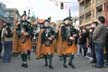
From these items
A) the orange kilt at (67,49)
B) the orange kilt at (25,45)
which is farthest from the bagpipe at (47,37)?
the orange kilt at (25,45)

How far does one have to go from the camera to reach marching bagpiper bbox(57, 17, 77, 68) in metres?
15.7

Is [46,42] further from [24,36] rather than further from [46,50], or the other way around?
[24,36]

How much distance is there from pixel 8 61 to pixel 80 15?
6592 cm

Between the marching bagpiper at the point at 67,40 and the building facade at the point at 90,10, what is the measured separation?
39.7 meters

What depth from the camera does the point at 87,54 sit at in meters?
22.3

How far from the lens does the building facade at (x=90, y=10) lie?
61506 mm

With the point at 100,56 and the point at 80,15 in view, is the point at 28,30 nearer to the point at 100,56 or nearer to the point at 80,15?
the point at 100,56

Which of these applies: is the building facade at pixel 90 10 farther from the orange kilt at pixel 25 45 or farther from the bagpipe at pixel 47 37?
the orange kilt at pixel 25 45

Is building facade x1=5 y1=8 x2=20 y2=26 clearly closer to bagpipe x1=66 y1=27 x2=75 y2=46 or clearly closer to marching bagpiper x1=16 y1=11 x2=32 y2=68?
marching bagpiper x1=16 y1=11 x2=32 y2=68

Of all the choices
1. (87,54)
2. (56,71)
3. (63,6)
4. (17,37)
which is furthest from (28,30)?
(63,6)

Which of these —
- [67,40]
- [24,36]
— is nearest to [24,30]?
[24,36]

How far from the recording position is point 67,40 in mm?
15820

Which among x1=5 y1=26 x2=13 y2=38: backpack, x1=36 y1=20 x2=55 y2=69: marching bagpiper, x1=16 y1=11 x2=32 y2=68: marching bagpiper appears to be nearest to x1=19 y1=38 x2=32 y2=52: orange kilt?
x1=16 y1=11 x2=32 y2=68: marching bagpiper

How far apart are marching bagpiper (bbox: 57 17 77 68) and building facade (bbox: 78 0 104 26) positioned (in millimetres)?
39740
